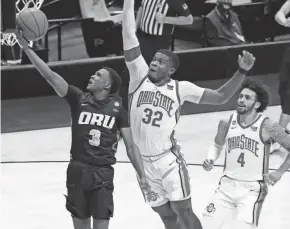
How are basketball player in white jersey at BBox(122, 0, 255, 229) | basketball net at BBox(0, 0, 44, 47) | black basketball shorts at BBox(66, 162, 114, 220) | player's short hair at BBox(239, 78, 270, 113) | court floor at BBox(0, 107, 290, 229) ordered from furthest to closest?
basketball net at BBox(0, 0, 44, 47)
court floor at BBox(0, 107, 290, 229)
player's short hair at BBox(239, 78, 270, 113)
basketball player in white jersey at BBox(122, 0, 255, 229)
black basketball shorts at BBox(66, 162, 114, 220)

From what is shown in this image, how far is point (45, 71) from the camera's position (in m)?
6.30

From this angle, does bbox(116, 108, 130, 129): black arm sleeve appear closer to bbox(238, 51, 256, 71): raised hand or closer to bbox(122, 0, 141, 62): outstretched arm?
bbox(122, 0, 141, 62): outstretched arm

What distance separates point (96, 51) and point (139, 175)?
21.6ft

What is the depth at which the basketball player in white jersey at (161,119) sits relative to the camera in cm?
663

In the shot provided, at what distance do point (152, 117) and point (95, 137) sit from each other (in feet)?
1.62

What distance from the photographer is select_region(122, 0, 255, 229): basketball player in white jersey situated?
6.63 metres

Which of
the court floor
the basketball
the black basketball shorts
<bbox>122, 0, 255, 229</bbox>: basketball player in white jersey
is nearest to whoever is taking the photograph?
the black basketball shorts

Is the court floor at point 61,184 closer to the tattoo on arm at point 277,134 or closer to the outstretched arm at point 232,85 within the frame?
the tattoo on arm at point 277,134

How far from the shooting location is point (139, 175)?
641 cm

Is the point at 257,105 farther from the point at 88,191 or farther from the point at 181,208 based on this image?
the point at 88,191

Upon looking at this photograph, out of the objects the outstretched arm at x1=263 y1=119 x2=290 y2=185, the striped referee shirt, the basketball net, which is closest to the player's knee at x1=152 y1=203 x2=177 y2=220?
the outstretched arm at x1=263 y1=119 x2=290 y2=185

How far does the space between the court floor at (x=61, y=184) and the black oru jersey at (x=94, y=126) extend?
3.81ft

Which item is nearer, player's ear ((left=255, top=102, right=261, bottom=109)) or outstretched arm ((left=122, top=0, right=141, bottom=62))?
outstretched arm ((left=122, top=0, right=141, bottom=62))

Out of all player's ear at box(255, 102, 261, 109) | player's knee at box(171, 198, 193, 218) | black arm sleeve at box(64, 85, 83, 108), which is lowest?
player's knee at box(171, 198, 193, 218)
